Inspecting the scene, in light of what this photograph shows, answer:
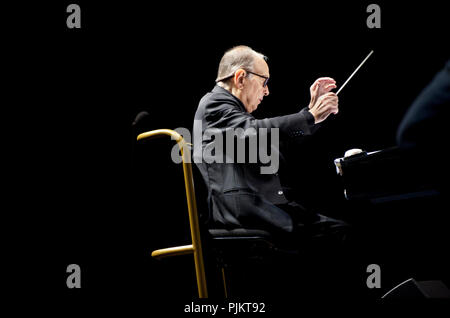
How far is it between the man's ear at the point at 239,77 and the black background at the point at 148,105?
42 cm

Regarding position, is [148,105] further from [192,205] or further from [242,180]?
[192,205]

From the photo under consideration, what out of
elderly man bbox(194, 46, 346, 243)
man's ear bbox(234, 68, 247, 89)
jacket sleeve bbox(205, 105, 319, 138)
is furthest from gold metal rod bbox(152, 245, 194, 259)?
man's ear bbox(234, 68, 247, 89)

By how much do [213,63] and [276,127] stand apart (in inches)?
43.8

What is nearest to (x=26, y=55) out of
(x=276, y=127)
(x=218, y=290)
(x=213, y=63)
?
(x=213, y=63)

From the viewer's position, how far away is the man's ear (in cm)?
181

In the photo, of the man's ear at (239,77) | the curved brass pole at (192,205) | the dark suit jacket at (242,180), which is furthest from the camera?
the man's ear at (239,77)

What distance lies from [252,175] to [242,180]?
0.06 metres

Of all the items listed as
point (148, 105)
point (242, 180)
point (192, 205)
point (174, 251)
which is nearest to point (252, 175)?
point (242, 180)

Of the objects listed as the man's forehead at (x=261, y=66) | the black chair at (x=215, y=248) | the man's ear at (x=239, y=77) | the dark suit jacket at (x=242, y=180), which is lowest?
the black chair at (x=215, y=248)

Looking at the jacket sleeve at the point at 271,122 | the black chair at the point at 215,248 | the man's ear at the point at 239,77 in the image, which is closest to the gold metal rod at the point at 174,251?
the black chair at the point at 215,248

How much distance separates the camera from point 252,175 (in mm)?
1624

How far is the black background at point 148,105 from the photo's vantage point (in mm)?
1551

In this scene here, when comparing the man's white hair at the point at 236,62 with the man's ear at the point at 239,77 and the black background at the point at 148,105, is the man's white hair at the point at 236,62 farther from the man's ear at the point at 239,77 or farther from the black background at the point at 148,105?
the black background at the point at 148,105
